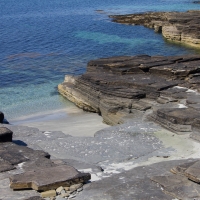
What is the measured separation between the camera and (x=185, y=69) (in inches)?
742

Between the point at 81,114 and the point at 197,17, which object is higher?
the point at 197,17

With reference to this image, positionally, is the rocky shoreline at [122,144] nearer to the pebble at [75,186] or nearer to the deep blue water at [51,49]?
the pebble at [75,186]

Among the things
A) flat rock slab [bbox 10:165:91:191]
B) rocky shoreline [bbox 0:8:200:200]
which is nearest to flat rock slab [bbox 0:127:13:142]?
rocky shoreline [bbox 0:8:200:200]

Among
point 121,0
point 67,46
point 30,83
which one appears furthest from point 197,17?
point 121,0

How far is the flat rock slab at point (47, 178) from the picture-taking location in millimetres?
8906

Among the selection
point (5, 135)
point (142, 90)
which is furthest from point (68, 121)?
point (5, 135)

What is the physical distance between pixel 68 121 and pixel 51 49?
17341mm

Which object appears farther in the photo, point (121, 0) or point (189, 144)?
point (121, 0)

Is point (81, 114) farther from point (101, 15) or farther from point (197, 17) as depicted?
point (101, 15)

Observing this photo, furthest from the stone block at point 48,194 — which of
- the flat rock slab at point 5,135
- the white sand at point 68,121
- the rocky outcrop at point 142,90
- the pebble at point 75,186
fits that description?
the white sand at point 68,121

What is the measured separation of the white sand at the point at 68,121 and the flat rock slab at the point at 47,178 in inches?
262

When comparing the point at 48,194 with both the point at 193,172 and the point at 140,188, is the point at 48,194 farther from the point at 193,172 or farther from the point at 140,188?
the point at 193,172

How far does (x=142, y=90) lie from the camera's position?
1716 centimetres

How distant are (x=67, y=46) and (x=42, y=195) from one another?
91.5 feet
